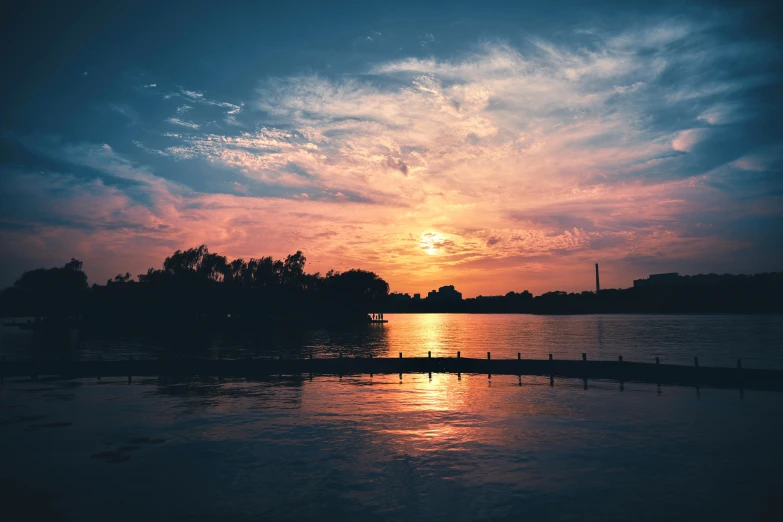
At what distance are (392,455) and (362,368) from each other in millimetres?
30537

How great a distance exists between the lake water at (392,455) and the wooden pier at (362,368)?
4611 millimetres

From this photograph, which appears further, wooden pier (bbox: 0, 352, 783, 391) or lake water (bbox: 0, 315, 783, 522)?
wooden pier (bbox: 0, 352, 783, 391)

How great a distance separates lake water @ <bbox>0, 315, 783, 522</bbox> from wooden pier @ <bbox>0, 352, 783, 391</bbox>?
461cm

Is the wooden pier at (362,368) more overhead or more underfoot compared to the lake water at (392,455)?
more overhead

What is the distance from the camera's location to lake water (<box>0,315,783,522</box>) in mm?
18094

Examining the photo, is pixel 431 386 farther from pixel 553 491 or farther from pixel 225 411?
pixel 553 491

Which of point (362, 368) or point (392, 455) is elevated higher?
point (362, 368)

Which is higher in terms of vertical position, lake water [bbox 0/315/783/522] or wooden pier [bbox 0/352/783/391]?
wooden pier [bbox 0/352/783/391]

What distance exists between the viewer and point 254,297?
198000 mm

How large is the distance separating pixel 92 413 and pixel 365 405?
63.3ft

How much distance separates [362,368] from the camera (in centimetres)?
5409

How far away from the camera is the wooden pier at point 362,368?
153ft

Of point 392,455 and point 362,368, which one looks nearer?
point 392,455

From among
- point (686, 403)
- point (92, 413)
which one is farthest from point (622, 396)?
point (92, 413)
